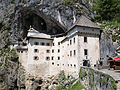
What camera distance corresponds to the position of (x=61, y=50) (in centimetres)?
2753

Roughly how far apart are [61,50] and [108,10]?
62.1ft

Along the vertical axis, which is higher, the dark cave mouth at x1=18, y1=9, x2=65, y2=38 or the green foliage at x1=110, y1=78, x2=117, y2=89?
the dark cave mouth at x1=18, y1=9, x2=65, y2=38

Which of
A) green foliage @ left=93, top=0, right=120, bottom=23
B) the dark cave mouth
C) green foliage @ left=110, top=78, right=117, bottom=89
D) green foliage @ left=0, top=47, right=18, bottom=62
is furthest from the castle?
green foliage @ left=93, top=0, right=120, bottom=23

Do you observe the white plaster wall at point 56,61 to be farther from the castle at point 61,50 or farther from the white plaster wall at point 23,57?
the white plaster wall at point 23,57

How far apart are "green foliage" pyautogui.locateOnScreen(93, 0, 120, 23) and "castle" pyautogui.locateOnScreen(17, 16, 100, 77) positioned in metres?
13.4

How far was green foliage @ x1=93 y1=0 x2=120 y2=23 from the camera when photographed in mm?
→ 31859

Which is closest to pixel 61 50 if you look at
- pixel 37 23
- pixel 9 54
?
pixel 37 23

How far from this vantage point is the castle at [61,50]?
20625 mm

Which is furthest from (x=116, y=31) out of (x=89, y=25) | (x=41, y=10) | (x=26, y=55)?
(x=26, y=55)

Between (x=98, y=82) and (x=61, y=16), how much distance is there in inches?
776

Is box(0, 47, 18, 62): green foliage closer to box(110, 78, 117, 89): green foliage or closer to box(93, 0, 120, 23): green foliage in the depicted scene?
box(110, 78, 117, 89): green foliage

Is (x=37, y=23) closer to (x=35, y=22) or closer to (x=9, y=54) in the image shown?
(x=35, y=22)

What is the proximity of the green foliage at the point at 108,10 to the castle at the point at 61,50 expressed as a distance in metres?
13.4

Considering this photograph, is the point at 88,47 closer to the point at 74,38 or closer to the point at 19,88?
the point at 74,38
